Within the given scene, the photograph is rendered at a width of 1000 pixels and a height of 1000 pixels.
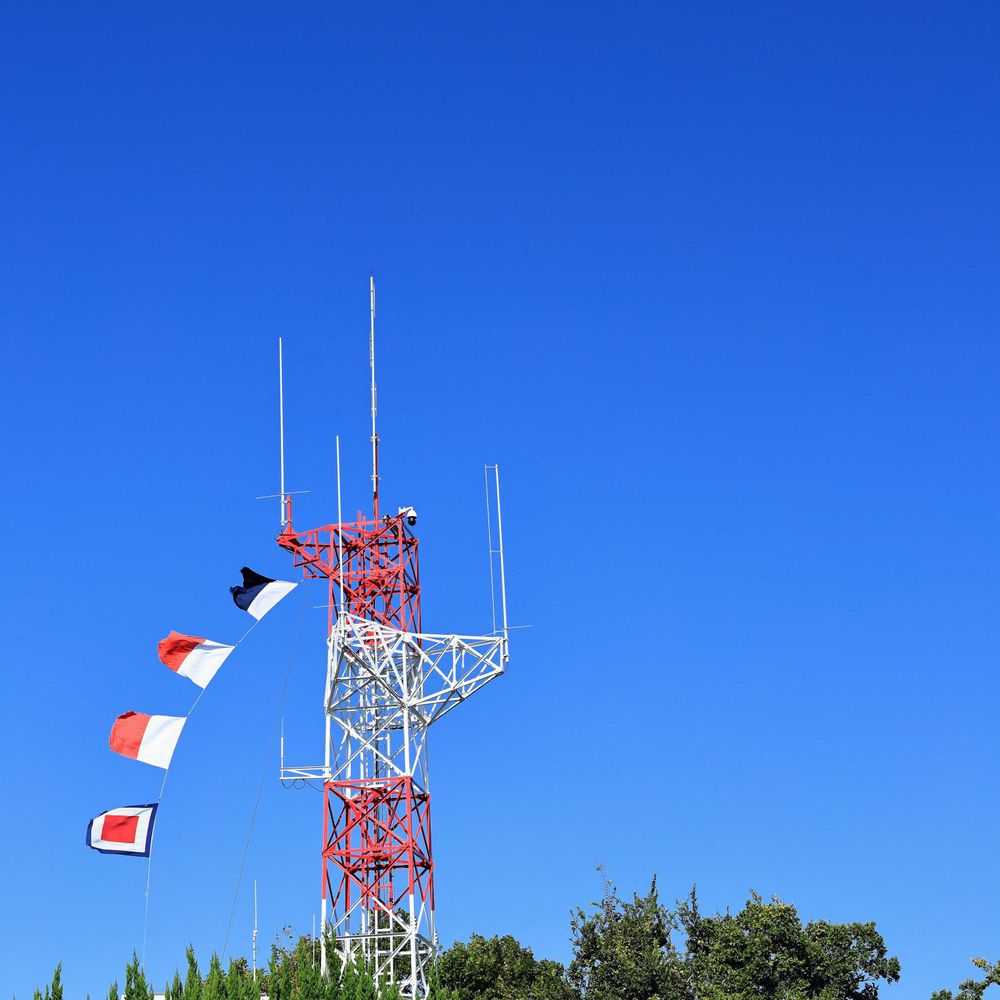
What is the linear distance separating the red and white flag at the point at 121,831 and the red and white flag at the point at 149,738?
204cm

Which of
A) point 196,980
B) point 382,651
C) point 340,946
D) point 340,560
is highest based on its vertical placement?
point 340,560

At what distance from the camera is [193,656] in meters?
51.9

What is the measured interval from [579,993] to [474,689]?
22.9 m

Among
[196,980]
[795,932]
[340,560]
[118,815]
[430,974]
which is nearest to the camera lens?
[196,980]

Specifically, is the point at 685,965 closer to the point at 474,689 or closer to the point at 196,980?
the point at 474,689

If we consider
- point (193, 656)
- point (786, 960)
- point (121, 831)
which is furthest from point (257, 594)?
point (786, 960)

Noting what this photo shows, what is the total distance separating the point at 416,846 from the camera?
5375cm

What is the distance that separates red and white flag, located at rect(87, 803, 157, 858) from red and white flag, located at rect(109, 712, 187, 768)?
2039 millimetres

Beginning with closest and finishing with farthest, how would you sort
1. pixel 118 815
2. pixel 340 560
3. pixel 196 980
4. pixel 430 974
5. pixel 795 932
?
pixel 196 980 → pixel 118 815 → pixel 430 974 → pixel 340 560 → pixel 795 932

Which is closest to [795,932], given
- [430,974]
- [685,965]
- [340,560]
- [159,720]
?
[685,965]

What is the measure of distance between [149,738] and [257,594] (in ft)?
27.6

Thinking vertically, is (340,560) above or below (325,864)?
above

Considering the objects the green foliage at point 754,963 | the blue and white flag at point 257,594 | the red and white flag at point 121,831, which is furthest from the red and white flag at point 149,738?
the green foliage at point 754,963

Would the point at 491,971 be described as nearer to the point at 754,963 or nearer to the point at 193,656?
the point at 754,963
